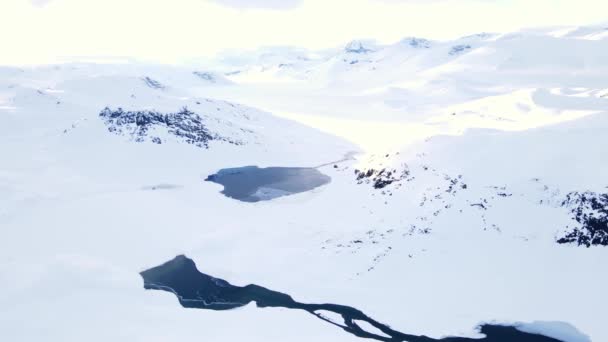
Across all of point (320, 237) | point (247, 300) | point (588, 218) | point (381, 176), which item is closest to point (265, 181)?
point (381, 176)

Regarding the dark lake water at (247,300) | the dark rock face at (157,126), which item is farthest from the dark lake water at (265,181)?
the dark lake water at (247,300)

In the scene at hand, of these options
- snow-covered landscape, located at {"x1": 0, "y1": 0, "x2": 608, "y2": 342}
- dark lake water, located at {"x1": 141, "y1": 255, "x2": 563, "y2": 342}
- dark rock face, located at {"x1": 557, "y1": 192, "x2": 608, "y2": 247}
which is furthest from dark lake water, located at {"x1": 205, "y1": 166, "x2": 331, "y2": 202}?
dark rock face, located at {"x1": 557, "y1": 192, "x2": 608, "y2": 247}

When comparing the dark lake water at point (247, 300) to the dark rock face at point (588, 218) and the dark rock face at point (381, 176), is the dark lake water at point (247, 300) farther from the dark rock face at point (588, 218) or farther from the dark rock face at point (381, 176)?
the dark rock face at point (381, 176)

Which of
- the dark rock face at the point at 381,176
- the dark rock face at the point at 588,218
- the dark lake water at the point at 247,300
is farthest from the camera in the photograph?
the dark rock face at the point at 381,176

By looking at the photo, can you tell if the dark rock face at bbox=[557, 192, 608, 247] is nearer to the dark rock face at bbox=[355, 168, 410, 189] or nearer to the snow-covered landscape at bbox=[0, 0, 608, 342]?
the snow-covered landscape at bbox=[0, 0, 608, 342]

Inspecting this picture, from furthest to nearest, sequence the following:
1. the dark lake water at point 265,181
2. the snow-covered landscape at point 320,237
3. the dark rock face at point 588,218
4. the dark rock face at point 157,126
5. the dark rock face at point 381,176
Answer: the dark rock face at point 157,126 < the dark lake water at point 265,181 < the dark rock face at point 381,176 < the dark rock face at point 588,218 < the snow-covered landscape at point 320,237

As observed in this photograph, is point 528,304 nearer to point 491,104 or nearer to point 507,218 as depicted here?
point 507,218

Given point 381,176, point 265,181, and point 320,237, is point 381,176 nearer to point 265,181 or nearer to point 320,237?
point 320,237
